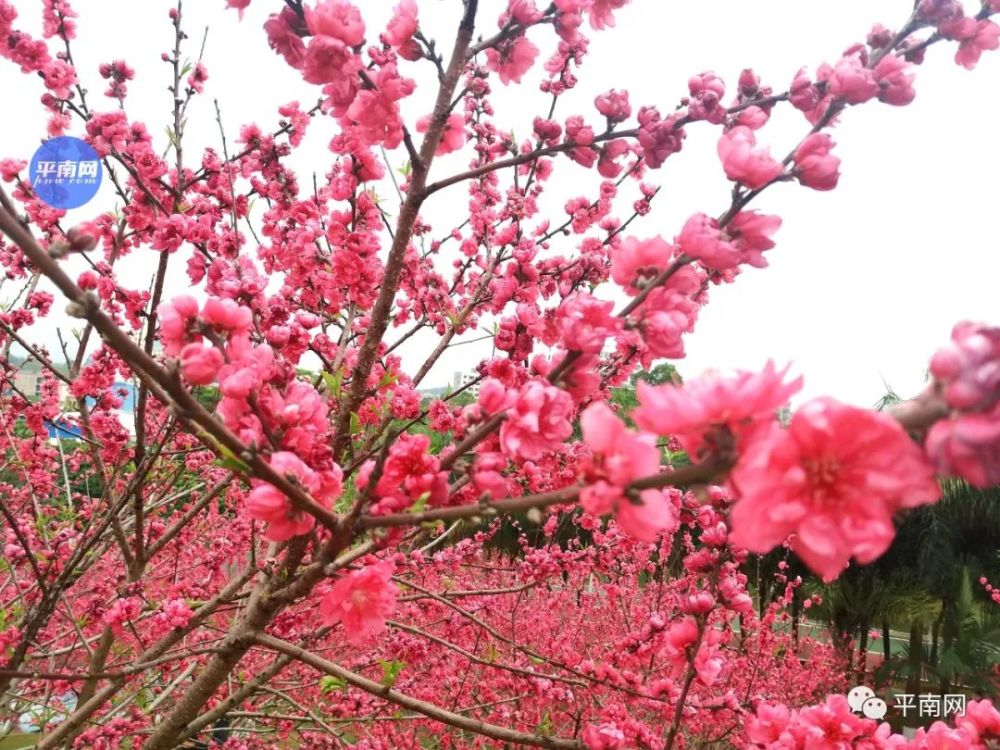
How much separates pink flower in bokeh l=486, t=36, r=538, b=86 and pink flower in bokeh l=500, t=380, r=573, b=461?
61.3 inches

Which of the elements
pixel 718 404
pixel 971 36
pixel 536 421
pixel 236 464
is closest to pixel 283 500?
pixel 236 464

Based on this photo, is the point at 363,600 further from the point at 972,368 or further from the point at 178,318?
the point at 972,368

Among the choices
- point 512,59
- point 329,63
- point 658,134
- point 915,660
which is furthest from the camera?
point 915,660

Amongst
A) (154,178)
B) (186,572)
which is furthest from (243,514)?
(154,178)

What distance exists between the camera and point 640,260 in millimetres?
1578

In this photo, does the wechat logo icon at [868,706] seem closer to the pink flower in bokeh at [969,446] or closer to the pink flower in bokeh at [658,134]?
the pink flower in bokeh at [658,134]

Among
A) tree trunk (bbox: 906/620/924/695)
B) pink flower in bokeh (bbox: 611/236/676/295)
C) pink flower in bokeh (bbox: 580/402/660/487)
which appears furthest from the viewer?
tree trunk (bbox: 906/620/924/695)

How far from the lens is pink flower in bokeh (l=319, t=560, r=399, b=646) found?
1.64 m

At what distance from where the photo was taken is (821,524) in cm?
87

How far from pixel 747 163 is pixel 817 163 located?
0.21 metres

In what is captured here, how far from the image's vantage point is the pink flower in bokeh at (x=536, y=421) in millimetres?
1302

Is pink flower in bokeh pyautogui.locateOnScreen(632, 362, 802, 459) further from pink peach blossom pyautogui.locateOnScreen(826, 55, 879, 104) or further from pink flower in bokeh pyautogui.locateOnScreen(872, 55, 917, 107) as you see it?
pink flower in bokeh pyautogui.locateOnScreen(872, 55, 917, 107)

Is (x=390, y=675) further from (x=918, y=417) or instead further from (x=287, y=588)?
(x=918, y=417)

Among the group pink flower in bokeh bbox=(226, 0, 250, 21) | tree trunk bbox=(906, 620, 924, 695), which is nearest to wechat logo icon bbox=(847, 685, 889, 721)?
pink flower in bokeh bbox=(226, 0, 250, 21)
